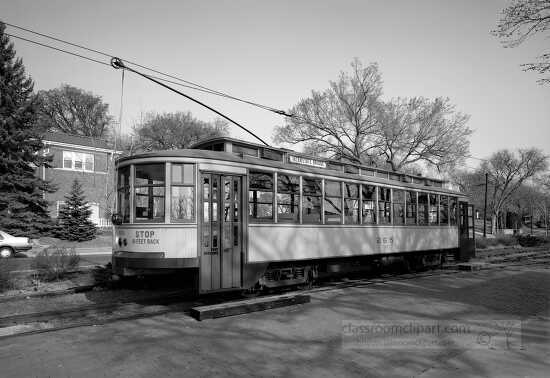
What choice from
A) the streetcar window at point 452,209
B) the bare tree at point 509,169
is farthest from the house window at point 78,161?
the bare tree at point 509,169

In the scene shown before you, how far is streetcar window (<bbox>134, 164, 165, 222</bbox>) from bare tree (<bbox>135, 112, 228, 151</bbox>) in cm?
4124

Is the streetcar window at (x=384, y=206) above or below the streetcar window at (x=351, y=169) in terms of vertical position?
below

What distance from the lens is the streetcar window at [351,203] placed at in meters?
11.1

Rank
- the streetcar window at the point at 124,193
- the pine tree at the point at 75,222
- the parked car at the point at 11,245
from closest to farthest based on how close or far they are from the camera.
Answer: the streetcar window at the point at 124,193 → the parked car at the point at 11,245 → the pine tree at the point at 75,222

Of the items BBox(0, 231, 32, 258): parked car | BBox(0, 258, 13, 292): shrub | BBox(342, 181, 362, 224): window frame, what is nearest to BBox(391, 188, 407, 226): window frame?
BBox(342, 181, 362, 224): window frame

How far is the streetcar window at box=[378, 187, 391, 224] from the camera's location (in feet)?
40.4

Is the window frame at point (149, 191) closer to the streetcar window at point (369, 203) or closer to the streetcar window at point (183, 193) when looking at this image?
the streetcar window at point (183, 193)

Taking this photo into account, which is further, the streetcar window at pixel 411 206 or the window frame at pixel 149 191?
the streetcar window at pixel 411 206

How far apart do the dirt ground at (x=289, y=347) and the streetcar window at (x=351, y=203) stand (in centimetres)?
321

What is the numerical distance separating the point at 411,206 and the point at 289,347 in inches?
378

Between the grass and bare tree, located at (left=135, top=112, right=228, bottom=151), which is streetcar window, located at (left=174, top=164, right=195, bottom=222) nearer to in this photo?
the grass

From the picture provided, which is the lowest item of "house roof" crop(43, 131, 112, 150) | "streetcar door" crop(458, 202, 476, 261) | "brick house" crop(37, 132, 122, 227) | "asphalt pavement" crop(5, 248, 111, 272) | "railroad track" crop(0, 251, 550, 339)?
"railroad track" crop(0, 251, 550, 339)

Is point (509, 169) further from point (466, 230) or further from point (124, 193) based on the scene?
point (124, 193)

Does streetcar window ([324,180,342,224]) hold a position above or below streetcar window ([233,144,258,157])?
below
